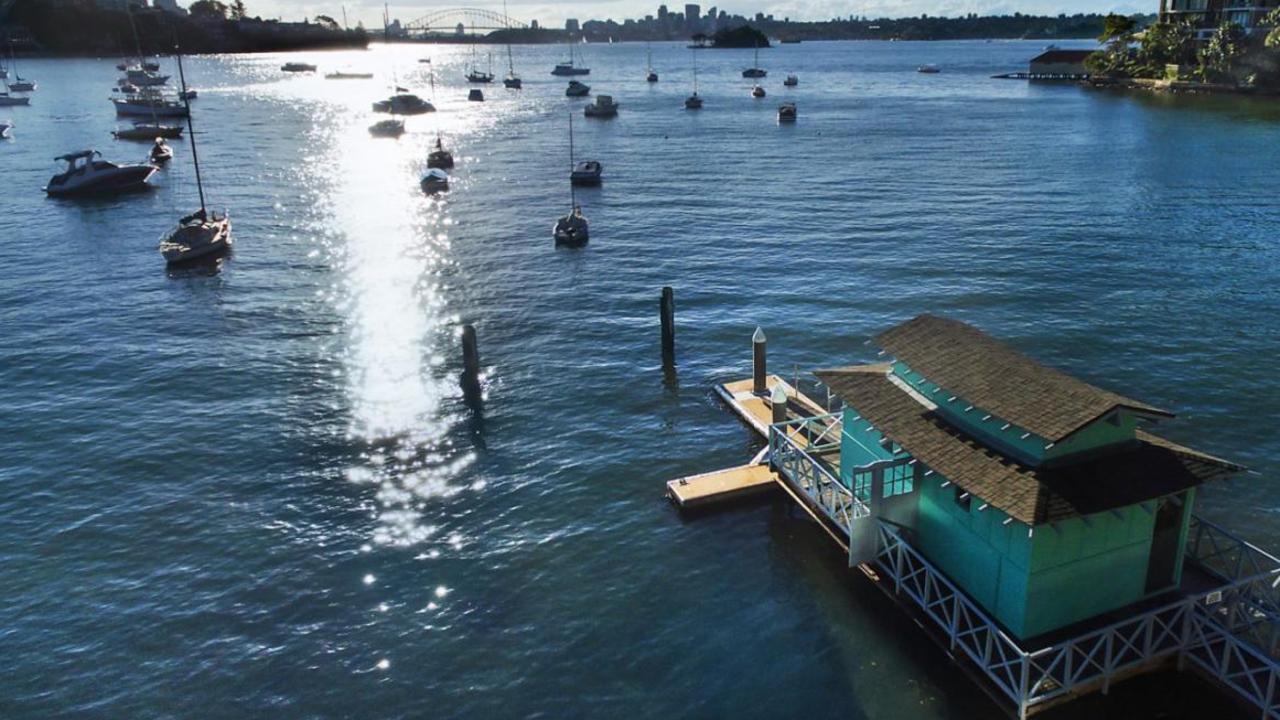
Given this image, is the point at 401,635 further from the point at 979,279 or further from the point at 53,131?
the point at 53,131

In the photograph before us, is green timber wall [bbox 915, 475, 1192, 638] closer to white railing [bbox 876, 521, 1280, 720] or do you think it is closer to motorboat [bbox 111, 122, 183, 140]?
white railing [bbox 876, 521, 1280, 720]

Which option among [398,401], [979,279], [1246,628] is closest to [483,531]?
[398,401]

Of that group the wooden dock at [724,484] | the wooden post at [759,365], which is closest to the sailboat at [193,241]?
the wooden post at [759,365]

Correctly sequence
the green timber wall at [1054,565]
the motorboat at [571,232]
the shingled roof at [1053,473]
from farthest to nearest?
the motorboat at [571,232] → the green timber wall at [1054,565] → the shingled roof at [1053,473]

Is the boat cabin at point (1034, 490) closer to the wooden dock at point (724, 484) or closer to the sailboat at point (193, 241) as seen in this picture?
the wooden dock at point (724, 484)

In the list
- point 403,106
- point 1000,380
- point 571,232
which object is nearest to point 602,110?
point 403,106
